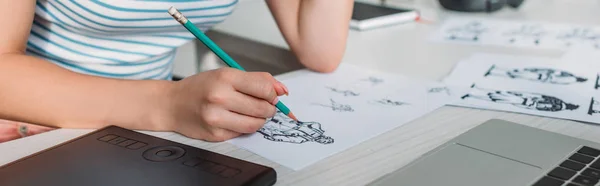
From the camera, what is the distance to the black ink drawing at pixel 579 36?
989 mm

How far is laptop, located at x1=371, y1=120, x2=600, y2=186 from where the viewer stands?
1.61 ft

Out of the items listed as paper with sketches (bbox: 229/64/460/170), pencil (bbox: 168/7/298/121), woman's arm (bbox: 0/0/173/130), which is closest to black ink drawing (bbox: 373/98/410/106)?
paper with sketches (bbox: 229/64/460/170)

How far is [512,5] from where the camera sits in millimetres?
1250

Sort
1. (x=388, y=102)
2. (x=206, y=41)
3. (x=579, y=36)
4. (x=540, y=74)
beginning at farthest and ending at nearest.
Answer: (x=579, y=36) → (x=540, y=74) → (x=388, y=102) → (x=206, y=41)

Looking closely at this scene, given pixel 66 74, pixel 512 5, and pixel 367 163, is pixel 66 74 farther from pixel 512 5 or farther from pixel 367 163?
pixel 512 5

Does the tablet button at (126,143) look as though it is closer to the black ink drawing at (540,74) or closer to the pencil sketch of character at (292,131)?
the pencil sketch of character at (292,131)

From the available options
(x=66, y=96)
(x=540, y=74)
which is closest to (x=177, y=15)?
(x=66, y=96)

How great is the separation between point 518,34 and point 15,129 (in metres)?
0.76

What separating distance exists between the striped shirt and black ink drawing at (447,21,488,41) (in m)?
0.38

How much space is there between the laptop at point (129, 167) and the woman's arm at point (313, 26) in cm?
35

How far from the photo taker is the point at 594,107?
2.27 ft

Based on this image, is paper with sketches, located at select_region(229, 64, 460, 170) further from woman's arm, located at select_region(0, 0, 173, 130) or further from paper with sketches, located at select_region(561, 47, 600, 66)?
paper with sketches, located at select_region(561, 47, 600, 66)

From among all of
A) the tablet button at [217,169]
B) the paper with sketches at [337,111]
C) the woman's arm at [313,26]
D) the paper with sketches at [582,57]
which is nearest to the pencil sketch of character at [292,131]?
the paper with sketches at [337,111]

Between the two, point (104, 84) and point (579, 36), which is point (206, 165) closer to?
point (104, 84)
